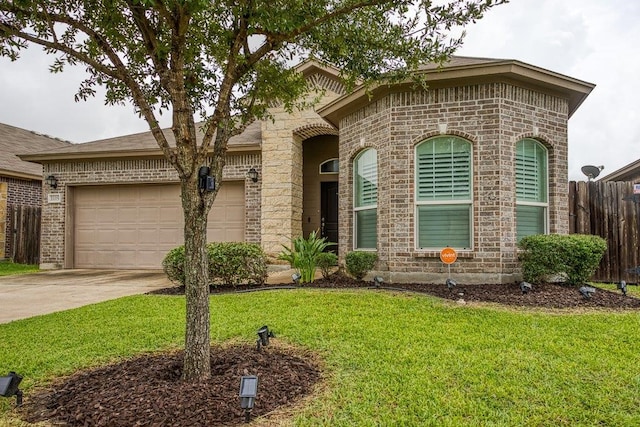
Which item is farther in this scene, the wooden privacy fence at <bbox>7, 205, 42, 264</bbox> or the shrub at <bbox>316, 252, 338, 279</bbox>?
the wooden privacy fence at <bbox>7, 205, 42, 264</bbox>

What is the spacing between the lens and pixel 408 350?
13.0ft

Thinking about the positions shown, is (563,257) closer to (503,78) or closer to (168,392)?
(503,78)

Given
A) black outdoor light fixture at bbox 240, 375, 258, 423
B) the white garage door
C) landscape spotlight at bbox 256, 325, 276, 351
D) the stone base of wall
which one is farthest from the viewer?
the stone base of wall

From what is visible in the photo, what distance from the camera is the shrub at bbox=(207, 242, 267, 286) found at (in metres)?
7.72

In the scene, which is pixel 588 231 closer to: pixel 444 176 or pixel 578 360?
pixel 444 176

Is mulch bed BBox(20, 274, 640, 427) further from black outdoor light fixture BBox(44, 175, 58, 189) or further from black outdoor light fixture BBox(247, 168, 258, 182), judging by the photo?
black outdoor light fixture BBox(44, 175, 58, 189)

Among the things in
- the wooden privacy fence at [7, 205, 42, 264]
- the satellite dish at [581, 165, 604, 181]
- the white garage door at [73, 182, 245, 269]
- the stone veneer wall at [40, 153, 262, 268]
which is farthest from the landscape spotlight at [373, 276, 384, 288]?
the wooden privacy fence at [7, 205, 42, 264]

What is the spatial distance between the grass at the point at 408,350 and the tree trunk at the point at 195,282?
930 millimetres

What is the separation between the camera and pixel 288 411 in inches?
110

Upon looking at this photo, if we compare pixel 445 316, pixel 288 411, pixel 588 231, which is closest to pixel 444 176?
pixel 445 316

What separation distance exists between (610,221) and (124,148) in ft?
39.1

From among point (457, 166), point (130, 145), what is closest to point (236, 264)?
point (457, 166)

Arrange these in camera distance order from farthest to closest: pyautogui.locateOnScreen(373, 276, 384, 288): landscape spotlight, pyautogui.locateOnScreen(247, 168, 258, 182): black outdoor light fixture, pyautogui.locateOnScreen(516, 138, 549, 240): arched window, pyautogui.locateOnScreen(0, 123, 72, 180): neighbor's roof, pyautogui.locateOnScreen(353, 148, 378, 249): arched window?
pyautogui.locateOnScreen(0, 123, 72, 180): neighbor's roof < pyautogui.locateOnScreen(247, 168, 258, 182): black outdoor light fixture < pyautogui.locateOnScreen(353, 148, 378, 249): arched window < pyautogui.locateOnScreen(516, 138, 549, 240): arched window < pyautogui.locateOnScreen(373, 276, 384, 288): landscape spotlight

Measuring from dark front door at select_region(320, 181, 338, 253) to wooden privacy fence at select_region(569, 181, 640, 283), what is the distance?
5904 mm
